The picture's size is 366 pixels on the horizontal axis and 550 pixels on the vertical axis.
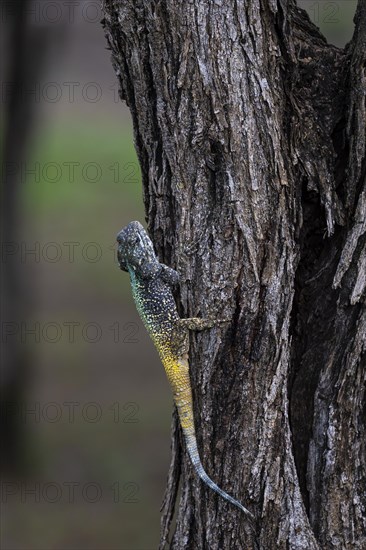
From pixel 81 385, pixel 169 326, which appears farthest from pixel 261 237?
pixel 81 385

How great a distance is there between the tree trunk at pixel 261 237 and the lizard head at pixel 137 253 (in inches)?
6.3

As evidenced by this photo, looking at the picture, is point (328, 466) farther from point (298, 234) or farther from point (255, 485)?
point (298, 234)

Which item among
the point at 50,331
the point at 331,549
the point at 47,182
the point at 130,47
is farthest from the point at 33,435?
→ the point at 47,182

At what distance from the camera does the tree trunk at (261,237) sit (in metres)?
3.40

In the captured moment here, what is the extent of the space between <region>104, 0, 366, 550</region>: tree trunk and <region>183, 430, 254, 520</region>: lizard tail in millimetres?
54

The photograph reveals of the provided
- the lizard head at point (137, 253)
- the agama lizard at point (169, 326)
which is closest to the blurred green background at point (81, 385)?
the lizard head at point (137, 253)

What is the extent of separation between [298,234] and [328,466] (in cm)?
116

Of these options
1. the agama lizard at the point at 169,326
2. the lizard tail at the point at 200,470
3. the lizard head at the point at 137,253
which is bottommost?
the lizard tail at the point at 200,470

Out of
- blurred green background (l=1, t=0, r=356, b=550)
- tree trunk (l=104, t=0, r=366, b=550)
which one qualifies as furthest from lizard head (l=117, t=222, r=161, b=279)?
blurred green background (l=1, t=0, r=356, b=550)

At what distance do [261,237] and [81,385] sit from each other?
6.91m

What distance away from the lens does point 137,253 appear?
4242 mm

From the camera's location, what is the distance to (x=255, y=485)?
3.60 m

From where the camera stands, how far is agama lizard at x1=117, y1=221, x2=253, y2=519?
3600mm

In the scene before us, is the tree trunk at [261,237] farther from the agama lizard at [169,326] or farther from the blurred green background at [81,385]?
the blurred green background at [81,385]
